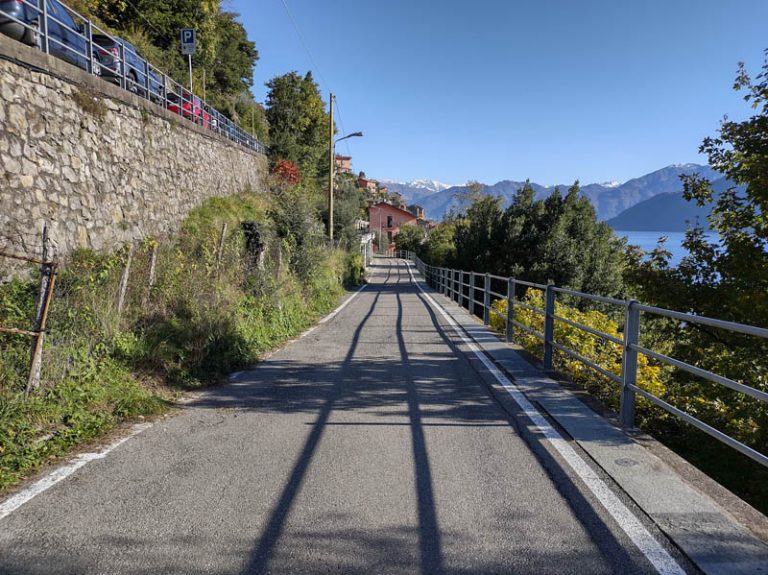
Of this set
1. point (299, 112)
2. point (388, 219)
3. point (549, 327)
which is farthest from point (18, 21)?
point (388, 219)

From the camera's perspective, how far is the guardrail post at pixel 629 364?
452cm

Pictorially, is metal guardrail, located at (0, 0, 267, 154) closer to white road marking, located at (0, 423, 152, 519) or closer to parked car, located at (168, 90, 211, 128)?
parked car, located at (168, 90, 211, 128)

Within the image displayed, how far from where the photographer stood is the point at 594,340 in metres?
7.86

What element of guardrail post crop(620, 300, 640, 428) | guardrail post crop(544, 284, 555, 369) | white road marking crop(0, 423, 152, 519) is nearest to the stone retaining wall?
white road marking crop(0, 423, 152, 519)

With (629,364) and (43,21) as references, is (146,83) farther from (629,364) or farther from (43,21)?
(629,364)

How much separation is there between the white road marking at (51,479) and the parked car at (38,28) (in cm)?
681

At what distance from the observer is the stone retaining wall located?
23.6ft

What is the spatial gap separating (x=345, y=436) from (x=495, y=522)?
172 centimetres

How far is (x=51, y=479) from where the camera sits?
3484mm

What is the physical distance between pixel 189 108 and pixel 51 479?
17.7 meters

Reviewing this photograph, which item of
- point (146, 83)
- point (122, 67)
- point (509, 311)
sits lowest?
point (509, 311)

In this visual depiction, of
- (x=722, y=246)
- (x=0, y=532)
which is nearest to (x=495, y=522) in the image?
(x=0, y=532)

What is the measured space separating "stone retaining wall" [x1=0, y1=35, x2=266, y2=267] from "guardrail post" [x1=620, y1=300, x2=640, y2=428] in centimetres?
730

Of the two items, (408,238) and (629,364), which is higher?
(408,238)
